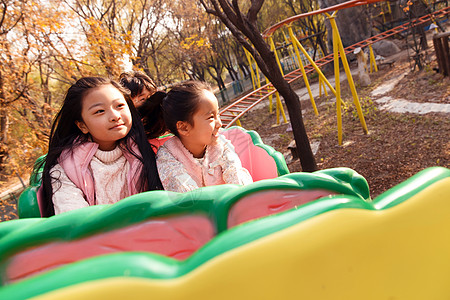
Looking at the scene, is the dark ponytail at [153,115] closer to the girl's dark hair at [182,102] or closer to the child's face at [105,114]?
the girl's dark hair at [182,102]

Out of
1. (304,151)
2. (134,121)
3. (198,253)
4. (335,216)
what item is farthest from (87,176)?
(304,151)

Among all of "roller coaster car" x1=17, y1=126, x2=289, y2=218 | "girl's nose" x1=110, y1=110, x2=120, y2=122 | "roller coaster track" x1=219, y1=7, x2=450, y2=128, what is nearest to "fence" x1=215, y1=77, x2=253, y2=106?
"roller coaster track" x1=219, y1=7, x2=450, y2=128

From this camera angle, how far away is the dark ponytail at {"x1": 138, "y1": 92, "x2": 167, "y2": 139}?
192 centimetres

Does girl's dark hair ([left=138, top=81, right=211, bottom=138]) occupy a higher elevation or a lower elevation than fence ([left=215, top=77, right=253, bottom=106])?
higher

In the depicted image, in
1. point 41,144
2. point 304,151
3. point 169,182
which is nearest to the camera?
point 169,182

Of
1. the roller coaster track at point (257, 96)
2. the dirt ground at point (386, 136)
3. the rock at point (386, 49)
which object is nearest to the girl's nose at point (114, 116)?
the roller coaster track at point (257, 96)

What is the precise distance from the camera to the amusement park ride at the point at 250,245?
0.52 m

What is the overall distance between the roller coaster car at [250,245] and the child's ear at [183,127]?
0.91 metres

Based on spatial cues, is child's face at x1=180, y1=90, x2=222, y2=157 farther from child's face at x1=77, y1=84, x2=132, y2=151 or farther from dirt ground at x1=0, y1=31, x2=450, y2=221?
dirt ground at x1=0, y1=31, x2=450, y2=221

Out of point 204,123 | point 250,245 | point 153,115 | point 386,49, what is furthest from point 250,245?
point 386,49

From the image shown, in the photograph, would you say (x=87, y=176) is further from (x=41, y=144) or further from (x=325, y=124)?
(x=325, y=124)

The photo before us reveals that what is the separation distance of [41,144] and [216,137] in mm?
3404

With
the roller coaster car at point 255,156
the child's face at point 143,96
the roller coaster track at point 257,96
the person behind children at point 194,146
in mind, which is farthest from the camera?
the roller coaster track at point 257,96

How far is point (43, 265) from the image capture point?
0.61 m
